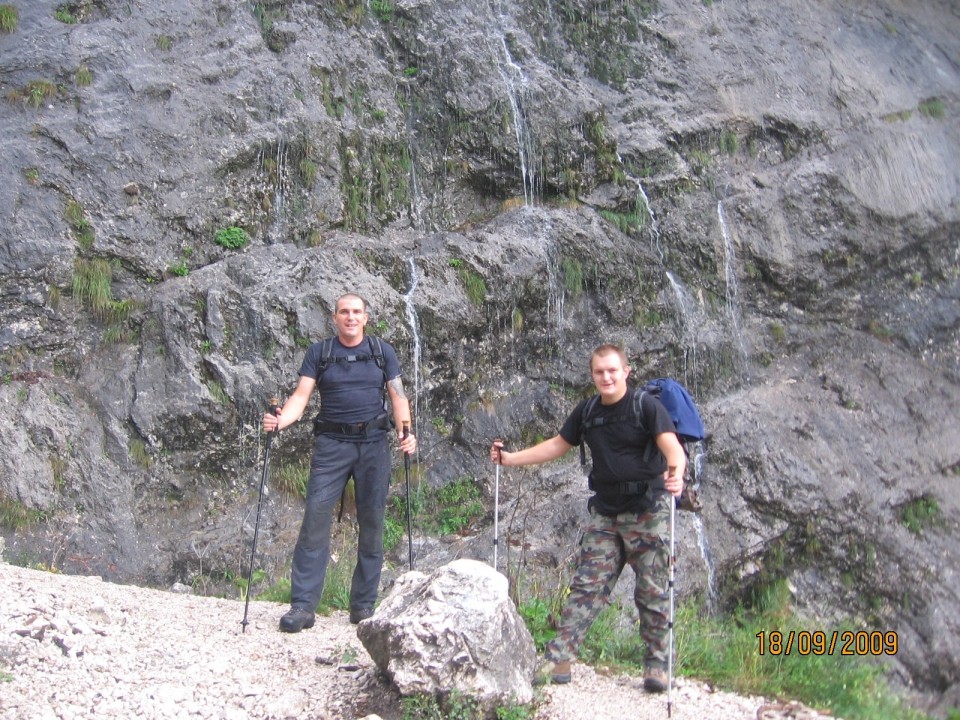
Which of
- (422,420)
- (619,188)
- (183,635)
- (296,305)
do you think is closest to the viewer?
(183,635)

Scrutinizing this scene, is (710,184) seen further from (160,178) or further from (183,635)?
(183,635)

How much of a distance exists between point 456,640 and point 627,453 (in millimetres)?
1562

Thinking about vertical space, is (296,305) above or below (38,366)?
above

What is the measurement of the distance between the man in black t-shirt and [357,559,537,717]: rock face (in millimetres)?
1357

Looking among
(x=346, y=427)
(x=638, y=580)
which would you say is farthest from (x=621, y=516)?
(x=346, y=427)

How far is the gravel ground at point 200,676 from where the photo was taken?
191 inches

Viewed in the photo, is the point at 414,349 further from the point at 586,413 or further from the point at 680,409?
the point at 680,409

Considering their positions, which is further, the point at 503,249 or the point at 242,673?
the point at 503,249

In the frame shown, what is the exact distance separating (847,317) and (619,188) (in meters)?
3.70

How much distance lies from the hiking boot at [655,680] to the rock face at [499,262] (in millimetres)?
2637

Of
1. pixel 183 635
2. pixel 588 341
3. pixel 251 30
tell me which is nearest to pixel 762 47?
pixel 588 341

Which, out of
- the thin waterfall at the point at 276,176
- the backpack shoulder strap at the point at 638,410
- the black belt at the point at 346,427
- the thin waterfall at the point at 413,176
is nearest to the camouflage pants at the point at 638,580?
the backpack shoulder strap at the point at 638,410

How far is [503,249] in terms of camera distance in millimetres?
11016

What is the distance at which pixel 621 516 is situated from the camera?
5566mm
